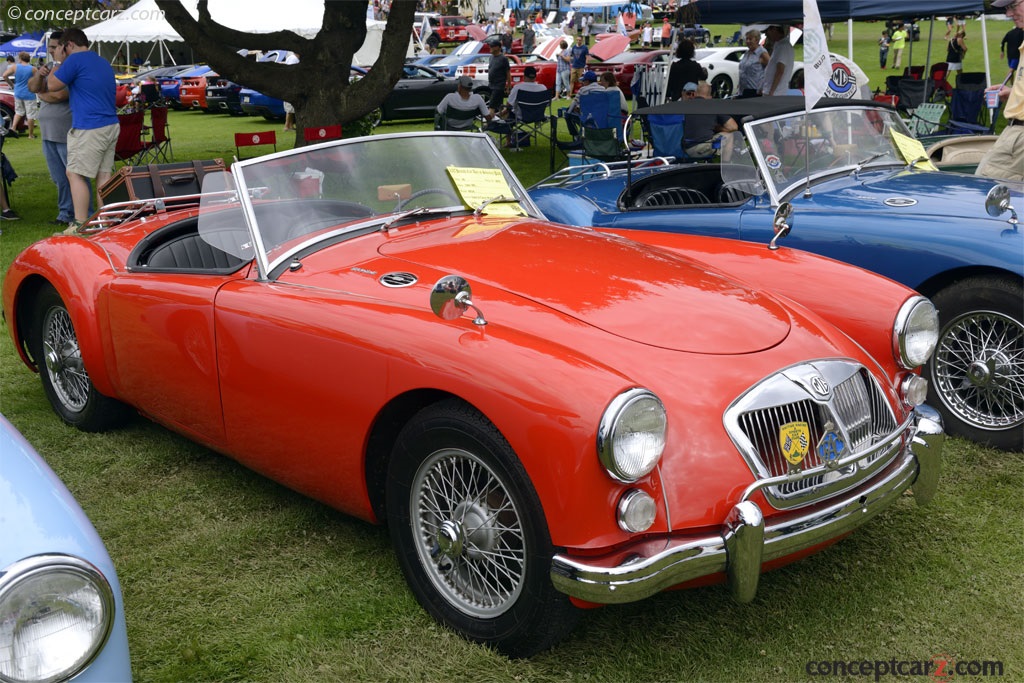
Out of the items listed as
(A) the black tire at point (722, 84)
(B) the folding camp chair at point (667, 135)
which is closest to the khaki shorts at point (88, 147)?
(B) the folding camp chair at point (667, 135)

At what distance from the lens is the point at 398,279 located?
3389 mm

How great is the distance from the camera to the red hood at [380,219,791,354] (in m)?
3.03

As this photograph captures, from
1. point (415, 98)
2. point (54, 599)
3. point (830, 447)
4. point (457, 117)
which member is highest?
point (415, 98)

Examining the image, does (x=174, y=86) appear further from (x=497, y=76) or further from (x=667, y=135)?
(x=667, y=135)

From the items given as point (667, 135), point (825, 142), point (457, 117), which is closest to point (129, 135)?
point (457, 117)

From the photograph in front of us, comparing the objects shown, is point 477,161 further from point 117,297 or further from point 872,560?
point 872,560

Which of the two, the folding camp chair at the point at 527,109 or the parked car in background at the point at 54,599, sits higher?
the folding camp chair at the point at 527,109

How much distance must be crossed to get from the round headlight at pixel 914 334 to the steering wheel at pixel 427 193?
1904mm

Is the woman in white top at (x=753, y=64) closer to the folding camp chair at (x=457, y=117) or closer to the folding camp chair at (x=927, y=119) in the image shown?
the folding camp chair at (x=927, y=119)

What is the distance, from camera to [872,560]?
136 inches

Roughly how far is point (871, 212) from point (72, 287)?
156 inches

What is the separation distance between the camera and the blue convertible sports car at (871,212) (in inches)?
171

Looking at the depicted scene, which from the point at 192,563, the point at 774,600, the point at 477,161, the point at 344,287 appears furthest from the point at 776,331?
the point at 192,563

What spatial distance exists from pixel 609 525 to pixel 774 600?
0.99m
